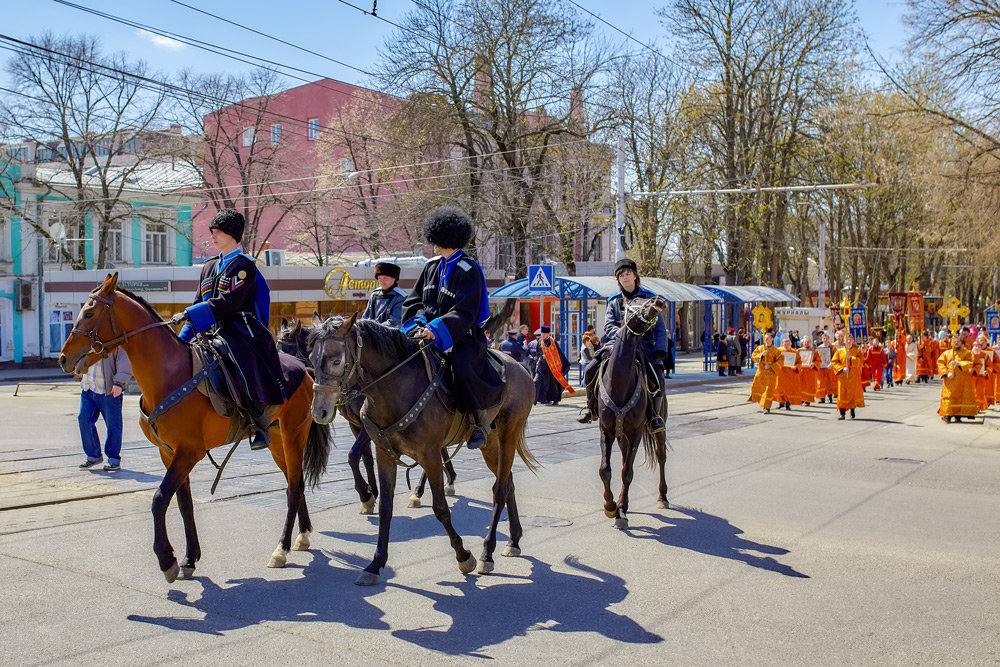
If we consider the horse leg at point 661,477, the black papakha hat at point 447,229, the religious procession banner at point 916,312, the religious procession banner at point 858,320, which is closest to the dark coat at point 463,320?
the black papakha hat at point 447,229

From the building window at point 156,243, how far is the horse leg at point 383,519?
4099 cm

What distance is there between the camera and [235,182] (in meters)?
42.1

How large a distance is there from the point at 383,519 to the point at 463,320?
1.50 metres

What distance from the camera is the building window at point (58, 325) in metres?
37.7

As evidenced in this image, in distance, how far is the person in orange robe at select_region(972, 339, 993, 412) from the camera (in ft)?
60.5

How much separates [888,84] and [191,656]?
722 inches

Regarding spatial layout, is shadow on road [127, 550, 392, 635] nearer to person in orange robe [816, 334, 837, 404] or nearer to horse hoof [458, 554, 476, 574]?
horse hoof [458, 554, 476, 574]

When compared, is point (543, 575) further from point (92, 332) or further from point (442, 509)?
point (92, 332)

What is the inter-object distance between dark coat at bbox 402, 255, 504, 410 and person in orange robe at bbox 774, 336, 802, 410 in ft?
48.4

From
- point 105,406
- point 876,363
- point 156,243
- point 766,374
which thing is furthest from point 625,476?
point 156,243

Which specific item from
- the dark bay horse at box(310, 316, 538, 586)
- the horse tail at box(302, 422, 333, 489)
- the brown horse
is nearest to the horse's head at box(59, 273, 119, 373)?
the brown horse

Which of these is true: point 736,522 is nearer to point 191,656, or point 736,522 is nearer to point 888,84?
point 191,656

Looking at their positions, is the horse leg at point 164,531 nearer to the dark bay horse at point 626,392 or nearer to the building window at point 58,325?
the dark bay horse at point 626,392

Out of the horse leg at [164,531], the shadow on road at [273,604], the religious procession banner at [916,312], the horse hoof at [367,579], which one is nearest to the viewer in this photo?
the shadow on road at [273,604]
